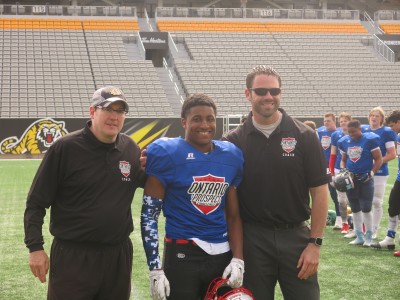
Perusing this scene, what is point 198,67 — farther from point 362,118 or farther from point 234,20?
point 362,118

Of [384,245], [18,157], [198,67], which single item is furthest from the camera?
[198,67]

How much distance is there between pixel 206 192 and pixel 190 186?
0.10 metres

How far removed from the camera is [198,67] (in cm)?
3081

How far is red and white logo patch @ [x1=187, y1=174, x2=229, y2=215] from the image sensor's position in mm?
3420

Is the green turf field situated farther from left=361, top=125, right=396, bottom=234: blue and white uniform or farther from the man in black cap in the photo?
the man in black cap

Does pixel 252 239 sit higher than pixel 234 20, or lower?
lower

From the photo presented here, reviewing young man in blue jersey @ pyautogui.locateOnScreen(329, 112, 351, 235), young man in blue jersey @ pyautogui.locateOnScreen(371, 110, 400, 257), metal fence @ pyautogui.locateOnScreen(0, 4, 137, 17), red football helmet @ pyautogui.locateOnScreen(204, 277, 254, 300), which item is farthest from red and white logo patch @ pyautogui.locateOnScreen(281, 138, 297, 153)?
metal fence @ pyautogui.locateOnScreen(0, 4, 137, 17)

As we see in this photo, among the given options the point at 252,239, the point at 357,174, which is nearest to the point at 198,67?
the point at 357,174

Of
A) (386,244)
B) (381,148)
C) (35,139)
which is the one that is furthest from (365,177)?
(35,139)

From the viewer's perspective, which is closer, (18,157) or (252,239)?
(252,239)

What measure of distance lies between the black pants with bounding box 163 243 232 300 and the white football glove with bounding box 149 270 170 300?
105mm

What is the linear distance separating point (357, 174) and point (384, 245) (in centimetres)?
98

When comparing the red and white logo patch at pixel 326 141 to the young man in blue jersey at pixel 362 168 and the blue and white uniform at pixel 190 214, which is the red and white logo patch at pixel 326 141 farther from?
the blue and white uniform at pixel 190 214

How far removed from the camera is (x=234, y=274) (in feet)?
11.0
